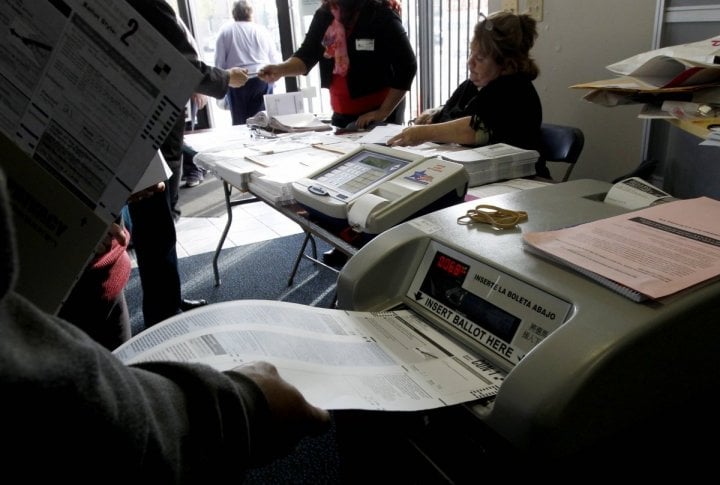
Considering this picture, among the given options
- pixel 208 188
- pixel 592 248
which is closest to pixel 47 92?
pixel 592 248

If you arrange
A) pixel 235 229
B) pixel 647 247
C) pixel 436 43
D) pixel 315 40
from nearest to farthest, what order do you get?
1. pixel 647 247
2. pixel 315 40
3. pixel 436 43
4. pixel 235 229

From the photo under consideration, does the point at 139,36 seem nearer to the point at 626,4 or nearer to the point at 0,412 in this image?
the point at 0,412

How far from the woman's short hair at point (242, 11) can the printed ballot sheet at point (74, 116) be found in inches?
188

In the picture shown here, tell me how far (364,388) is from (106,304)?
834 millimetres

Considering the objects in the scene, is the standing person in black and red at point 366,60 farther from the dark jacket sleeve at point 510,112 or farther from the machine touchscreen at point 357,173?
the machine touchscreen at point 357,173

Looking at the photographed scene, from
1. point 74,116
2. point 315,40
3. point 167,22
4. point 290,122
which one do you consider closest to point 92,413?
Answer: point 74,116

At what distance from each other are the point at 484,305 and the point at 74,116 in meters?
0.54

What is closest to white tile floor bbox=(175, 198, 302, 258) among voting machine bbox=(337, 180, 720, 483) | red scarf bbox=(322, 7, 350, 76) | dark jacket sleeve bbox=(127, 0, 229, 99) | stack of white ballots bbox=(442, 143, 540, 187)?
red scarf bbox=(322, 7, 350, 76)

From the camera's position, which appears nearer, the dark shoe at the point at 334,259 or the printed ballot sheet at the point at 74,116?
the printed ballot sheet at the point at 74,116

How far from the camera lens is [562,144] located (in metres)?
1.97

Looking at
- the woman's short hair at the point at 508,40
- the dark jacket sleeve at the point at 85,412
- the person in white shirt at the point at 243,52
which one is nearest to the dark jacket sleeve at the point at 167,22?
the woman's short hair at the point at 508,40

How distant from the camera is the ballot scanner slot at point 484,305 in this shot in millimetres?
658

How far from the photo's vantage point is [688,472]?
26.7 inches

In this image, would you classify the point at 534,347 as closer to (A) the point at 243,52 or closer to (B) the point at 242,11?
(A) the point at 243,52
